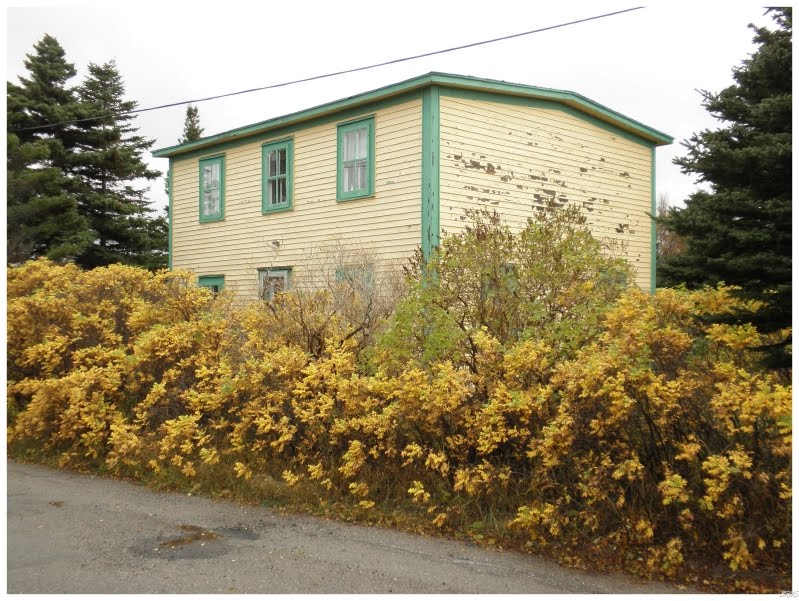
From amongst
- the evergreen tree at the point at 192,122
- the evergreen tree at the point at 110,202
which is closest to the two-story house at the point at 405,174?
the evergreen tree at the point at 110,202

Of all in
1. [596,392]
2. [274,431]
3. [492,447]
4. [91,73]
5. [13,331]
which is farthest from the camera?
[91,73]

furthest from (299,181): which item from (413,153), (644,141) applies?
(644,141)

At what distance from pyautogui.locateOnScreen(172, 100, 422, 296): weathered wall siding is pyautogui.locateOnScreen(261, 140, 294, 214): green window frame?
155mm

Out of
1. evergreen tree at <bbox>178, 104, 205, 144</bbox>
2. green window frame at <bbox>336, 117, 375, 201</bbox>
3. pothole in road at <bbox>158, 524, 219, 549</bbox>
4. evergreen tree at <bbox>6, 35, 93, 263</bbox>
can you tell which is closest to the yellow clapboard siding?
green window frame at <bbox>336, 117, 375, 201</bbox>

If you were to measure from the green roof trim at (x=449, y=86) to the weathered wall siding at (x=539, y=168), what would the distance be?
0.87 ft

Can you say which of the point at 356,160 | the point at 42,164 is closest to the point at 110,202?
the point at 42,164

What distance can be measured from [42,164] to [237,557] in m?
24.0

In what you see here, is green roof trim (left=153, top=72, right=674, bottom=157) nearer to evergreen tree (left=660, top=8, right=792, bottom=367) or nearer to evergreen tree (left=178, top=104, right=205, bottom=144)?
evergreen tree (left=660, top=8, right=792, bottom=367)

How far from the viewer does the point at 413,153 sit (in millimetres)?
12562

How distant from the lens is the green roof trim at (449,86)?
483 inches

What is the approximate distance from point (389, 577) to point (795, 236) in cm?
375

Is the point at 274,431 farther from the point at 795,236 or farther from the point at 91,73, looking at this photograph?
the point at 91,73

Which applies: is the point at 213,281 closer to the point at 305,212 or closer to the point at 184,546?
the point at 305,212

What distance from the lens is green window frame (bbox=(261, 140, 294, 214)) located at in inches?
592
